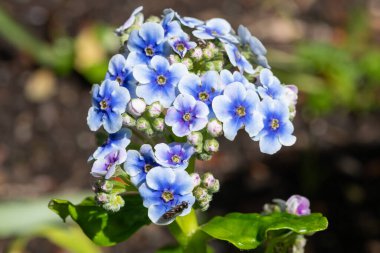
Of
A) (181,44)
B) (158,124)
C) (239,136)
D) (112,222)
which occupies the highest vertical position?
(181,44)

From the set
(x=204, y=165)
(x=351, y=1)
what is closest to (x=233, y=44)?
(x=204, y=165)

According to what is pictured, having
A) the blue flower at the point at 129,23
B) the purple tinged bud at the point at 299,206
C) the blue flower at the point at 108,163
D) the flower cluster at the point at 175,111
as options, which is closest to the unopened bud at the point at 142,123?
the flower cluster at the point at 175,111

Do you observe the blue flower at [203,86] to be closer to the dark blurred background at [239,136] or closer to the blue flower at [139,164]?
the blue flower at [139,164]

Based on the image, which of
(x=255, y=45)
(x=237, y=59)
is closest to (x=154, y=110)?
(x=237, y=59)

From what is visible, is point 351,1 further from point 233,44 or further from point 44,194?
point 233,44

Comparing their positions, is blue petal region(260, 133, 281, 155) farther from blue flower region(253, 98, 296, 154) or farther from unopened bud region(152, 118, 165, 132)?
unopened bud region(152, 118, 165, 132)

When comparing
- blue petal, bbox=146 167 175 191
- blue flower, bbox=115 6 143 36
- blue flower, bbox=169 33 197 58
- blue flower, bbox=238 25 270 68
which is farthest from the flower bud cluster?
blue flower, bbox=115 6 143 36

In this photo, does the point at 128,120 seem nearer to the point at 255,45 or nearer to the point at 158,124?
the point at 158,124
